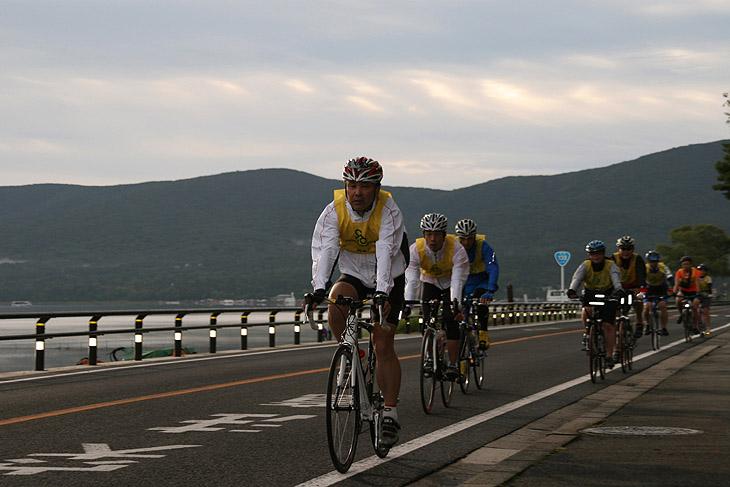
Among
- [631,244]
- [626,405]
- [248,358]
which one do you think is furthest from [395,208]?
[248,358]

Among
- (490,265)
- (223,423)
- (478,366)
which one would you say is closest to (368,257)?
(223,423)

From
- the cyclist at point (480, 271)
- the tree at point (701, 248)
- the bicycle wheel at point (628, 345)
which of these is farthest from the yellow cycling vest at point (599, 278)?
the tree at point (701, 248)

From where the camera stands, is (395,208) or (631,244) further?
(631,244)

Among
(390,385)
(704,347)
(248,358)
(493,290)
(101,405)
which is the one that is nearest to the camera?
(390,385)

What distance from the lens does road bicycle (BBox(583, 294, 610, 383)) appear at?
564 inches

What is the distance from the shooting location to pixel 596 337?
14.4m

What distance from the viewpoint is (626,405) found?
37.1ft

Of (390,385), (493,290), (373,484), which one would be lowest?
(373,484)

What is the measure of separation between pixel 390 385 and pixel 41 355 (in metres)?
11.6

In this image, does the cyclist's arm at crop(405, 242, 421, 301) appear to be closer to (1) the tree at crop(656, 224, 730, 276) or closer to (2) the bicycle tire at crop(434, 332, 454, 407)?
(2) the bicycle tire at crop(434, 332, 454, 407)

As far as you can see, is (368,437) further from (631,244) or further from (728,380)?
(631,244)

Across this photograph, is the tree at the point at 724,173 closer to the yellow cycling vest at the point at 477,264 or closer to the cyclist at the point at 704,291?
the cyclist at the point at 704,291

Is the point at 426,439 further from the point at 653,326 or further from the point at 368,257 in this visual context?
the point at 653,326

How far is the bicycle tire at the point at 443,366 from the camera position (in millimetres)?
10750
